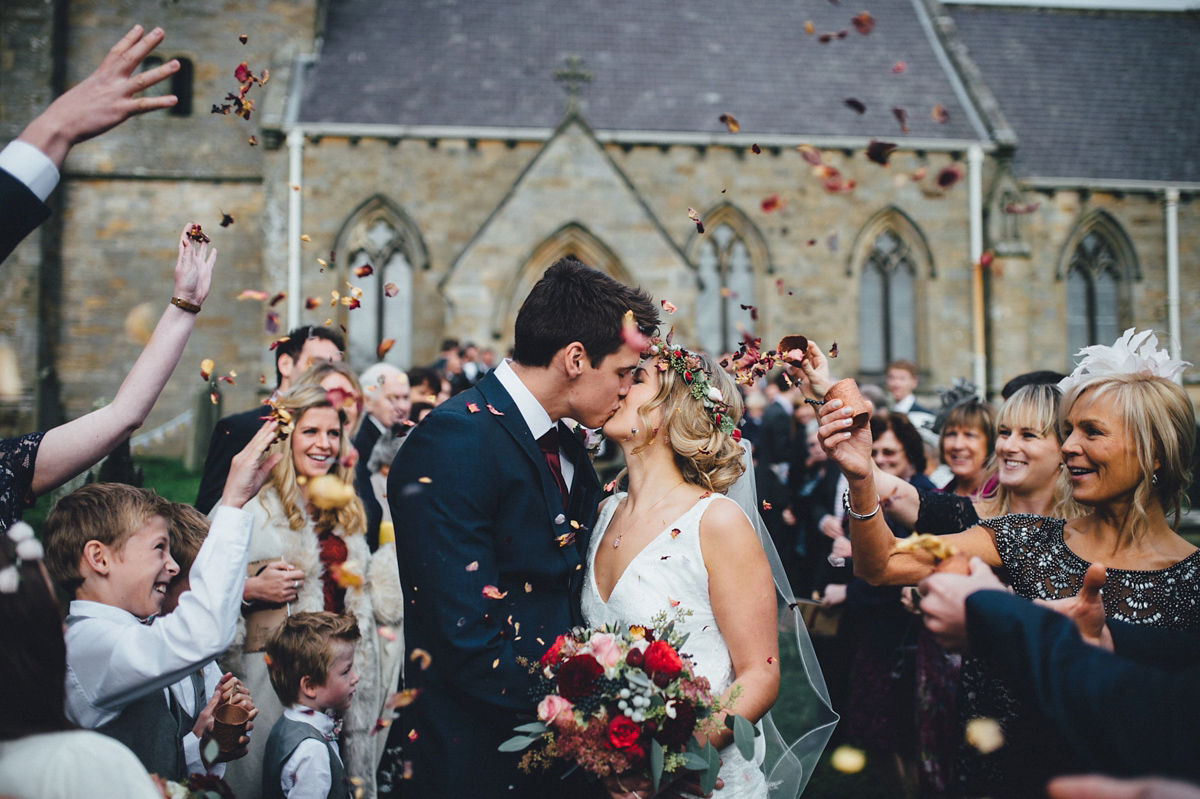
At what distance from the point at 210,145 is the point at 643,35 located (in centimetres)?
990

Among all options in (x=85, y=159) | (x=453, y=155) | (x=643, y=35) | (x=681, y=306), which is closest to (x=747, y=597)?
(x=681, y=306)

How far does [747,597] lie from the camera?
2686mm

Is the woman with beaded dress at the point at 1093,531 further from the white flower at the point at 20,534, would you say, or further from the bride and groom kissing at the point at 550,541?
the white flower at the point at 20,534

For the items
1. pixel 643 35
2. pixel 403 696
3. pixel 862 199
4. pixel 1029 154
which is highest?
pixel 643 35

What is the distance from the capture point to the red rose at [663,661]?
229cm

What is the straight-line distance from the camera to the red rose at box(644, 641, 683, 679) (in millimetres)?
2287

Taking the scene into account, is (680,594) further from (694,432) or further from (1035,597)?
(1035,597)

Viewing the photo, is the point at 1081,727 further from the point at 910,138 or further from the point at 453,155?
the point at 910,138

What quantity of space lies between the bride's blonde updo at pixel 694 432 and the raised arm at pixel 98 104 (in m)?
1.82

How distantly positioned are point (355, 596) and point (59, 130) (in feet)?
8.23

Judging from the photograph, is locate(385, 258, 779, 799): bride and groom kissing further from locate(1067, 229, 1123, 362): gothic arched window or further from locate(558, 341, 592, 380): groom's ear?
locate(1067, 229, 1123, 362): gothic arched window

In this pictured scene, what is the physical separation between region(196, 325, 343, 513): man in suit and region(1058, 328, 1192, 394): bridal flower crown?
3486 mm

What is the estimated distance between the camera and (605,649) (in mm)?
2336

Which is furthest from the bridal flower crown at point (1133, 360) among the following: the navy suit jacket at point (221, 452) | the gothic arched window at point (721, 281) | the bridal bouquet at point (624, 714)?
the gothic arched window at point (721, 281)
